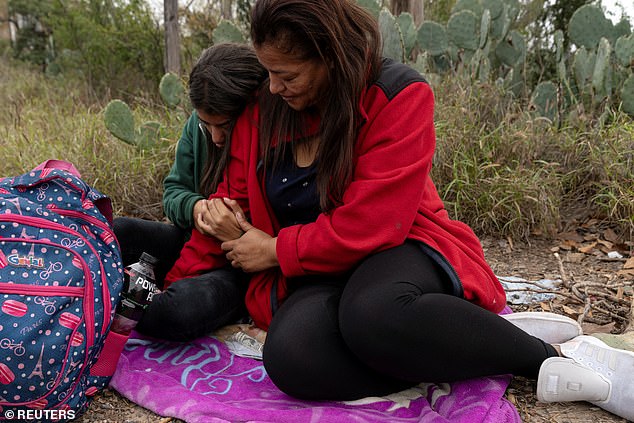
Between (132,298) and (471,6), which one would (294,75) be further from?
(471,6)

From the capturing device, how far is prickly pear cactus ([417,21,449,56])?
12.1 feet

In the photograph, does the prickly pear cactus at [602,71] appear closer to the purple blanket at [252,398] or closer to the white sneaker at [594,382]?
the white sneaker at [594,382]

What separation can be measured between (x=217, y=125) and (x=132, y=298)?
0.55 meters

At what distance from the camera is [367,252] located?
5.24ft

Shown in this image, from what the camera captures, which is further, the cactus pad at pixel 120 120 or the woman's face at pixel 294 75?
the cactus pad at pixel 120 120

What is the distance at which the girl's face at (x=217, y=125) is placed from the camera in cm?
186

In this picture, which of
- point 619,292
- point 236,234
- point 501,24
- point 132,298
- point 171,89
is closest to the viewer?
point 132,298

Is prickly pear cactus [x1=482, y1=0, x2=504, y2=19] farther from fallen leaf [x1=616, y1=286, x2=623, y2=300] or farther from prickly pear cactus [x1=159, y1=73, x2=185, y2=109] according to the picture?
fallen leaf [x1=616, y1=286, x2=623, y2=300]

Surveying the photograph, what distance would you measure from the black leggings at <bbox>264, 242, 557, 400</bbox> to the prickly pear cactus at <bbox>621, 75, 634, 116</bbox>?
84.6 inches

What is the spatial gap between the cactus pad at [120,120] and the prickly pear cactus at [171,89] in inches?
10.4

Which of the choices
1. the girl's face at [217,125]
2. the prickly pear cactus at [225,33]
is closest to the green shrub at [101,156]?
the prickly pear cactus at [225,33]

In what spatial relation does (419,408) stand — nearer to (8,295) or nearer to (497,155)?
(8,295)

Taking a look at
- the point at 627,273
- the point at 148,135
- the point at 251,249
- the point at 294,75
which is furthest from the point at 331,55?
the point at 148,135

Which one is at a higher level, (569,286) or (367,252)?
(367,252)
